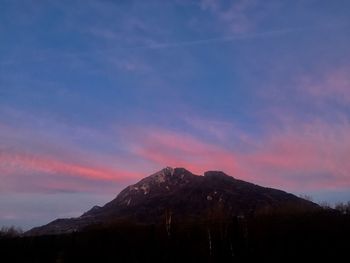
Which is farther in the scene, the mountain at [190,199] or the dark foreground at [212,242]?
the mountain at [190,199]

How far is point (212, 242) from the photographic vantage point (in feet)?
146

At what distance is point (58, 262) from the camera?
45469mm

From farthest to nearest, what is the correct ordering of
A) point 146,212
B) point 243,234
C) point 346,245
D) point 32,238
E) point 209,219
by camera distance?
point 146,212 → point 32,238 → point 209,219 → point 243,234 → point 346,245

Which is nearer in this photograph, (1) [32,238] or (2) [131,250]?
(2) [131,250]

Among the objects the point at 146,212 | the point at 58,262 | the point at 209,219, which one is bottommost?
the point at 58,262

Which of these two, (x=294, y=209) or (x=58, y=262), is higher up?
(x=294, y=209)

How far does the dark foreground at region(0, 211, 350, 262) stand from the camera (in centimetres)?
4119

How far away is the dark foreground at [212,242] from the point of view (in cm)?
4119

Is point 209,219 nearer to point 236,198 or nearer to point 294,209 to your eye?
point 294,209

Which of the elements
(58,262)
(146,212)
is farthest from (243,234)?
(146,212)

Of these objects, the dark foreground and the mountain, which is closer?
the dark foreground

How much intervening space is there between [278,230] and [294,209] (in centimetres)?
625

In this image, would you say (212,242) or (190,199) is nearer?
(212,242)

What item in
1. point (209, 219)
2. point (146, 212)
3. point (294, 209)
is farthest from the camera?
point (146, 212)
